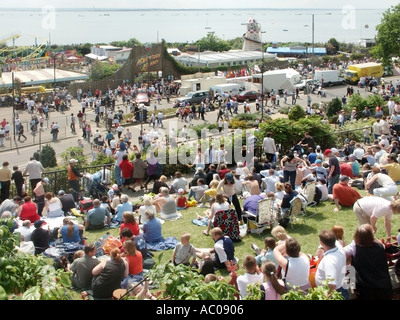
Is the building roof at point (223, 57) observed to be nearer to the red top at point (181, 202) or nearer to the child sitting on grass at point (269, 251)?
the red top at point (181, 202)

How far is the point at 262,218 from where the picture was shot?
948cm

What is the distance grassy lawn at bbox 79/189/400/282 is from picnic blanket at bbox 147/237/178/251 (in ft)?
0.47

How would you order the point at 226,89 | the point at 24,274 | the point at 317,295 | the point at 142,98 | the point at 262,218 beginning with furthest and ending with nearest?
the point at 226,89 < the point at 142,98 < the point at 262,218 < the point at 24,274 < the point at 317,295

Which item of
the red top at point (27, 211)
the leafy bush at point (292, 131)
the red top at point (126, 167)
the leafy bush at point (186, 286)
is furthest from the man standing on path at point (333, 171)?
the leafy bush at point (186, 286)

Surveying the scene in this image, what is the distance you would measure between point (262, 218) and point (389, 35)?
1513 inches

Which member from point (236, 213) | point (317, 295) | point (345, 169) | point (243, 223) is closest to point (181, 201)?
point (243, 223)

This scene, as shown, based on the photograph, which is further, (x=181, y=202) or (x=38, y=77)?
(x=38, y=77)

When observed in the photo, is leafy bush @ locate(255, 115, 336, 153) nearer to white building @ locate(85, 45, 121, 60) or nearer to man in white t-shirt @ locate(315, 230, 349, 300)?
man in white t-shirt @ locate(315, 230, 349, 300)

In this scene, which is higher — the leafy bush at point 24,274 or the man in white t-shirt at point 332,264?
the leafy bush at point 24,274

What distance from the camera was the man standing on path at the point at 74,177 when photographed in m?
13.7

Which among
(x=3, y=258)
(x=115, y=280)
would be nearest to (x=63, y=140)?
(x=115, y=280)

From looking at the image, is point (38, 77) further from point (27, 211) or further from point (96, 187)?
point (27, 211)

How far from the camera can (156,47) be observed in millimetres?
46188

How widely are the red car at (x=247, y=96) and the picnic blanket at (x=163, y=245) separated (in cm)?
3017
